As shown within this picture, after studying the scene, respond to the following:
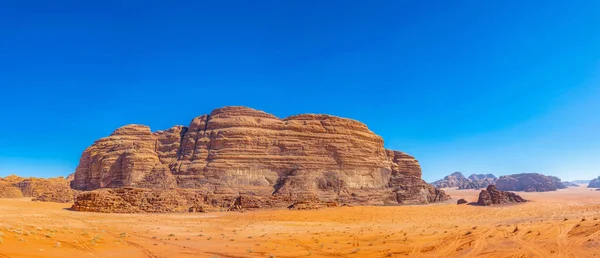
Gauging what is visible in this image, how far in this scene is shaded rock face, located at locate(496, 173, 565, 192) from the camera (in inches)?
4924

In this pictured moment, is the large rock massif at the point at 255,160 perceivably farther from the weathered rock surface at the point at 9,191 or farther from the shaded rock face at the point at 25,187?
the weathered rock surface at the point at 9,191

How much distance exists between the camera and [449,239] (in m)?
13.9

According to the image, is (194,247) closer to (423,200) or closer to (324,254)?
(324,254)

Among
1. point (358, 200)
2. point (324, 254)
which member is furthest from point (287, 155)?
point (324, 254)

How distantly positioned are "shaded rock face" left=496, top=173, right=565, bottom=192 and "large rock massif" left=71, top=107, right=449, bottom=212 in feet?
269

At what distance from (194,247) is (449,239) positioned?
10.1 meters

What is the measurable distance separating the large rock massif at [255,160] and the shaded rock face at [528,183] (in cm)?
8210

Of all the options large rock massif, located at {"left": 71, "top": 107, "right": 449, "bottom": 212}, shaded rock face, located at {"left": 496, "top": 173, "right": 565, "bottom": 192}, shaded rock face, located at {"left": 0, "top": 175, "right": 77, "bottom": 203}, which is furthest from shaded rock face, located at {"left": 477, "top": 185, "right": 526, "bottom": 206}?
shaded rock face, located at {"left": 496, "top": 173, "right": 565, "bottom": 192}

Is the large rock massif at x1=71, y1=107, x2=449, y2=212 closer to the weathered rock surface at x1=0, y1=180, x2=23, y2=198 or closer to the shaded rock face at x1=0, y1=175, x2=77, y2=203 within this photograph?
the shaded rock face at x1=0, y1=175, x2=77, y2=203

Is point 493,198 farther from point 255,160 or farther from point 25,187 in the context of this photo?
point 25,187

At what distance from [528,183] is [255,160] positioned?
386 feet

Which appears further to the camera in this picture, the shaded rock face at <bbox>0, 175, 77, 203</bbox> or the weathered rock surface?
the shaded rock face at <bbox>0, 175, 77, 203</bbox>

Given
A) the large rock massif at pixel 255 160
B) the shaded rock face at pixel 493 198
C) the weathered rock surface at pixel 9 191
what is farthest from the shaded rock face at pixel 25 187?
the shaded rock face at pixel 493 198

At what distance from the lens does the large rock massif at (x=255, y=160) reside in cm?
5372
